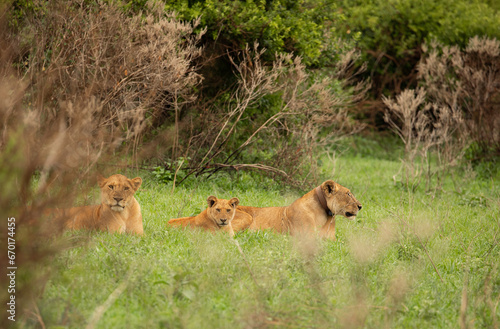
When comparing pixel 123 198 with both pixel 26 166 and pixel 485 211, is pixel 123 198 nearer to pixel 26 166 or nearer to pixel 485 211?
pixel 26 166

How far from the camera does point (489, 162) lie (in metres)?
13.4

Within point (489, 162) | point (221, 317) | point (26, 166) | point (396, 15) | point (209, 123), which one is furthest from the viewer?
point (396, 15)

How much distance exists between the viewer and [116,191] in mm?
5805

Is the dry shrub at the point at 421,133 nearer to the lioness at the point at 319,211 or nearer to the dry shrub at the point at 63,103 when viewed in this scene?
the lioness at the point at 319,211

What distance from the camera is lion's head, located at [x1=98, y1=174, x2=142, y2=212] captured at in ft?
19.0

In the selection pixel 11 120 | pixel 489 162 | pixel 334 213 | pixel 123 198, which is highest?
pixel 11 120

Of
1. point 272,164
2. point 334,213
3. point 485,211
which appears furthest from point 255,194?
point 485,211

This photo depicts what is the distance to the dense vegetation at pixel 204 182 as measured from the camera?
373 centimetres

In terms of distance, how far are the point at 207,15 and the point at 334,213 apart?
4376mm

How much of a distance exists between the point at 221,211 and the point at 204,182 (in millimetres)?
3167

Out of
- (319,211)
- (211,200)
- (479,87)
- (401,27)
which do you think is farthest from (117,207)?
(401,27)

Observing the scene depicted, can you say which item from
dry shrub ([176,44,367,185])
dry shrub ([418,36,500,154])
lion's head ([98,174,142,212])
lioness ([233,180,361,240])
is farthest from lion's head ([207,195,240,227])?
dry shrub ([418,36,500,154])

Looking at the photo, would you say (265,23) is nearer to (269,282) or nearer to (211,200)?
(211,200)

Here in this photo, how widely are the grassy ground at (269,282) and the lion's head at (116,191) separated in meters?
0.38
